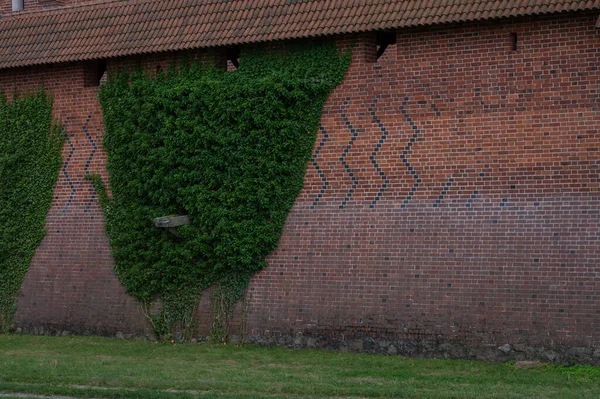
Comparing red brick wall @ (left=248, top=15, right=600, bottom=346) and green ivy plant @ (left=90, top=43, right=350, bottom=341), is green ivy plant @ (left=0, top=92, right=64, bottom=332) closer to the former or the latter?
green ivy plant @ (left=90, top=43, right=350, bottom=341)

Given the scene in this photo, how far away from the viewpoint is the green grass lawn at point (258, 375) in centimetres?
1180

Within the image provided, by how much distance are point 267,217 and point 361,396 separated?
4976 mm

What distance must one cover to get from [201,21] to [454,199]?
4.96m

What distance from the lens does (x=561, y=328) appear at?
1398 centimetres

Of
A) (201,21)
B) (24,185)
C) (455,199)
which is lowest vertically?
(455,199)

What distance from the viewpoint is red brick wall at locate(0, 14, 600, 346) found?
14133 millimetres

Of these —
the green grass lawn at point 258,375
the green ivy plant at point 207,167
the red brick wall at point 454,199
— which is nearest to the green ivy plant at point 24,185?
the green ivy plant at point 207,167

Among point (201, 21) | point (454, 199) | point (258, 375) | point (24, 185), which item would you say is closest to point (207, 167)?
point (201, 21)

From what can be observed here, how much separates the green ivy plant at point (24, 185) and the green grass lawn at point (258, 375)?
2569 millimetres

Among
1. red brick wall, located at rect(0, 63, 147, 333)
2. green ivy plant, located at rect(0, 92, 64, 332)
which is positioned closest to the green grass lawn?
red brick wall, located at rect(0, 63, 147, 333)

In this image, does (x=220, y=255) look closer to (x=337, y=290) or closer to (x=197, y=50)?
(x=337, y=290)

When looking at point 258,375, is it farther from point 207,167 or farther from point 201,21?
point 201,21

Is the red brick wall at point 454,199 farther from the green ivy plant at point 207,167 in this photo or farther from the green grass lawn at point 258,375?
Result: the green grass lawn at point 258,375

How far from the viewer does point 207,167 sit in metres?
16.4
